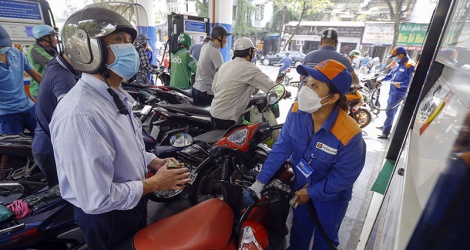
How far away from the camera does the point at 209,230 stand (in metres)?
1.36

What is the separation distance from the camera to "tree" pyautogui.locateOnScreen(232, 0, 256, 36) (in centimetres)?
2258

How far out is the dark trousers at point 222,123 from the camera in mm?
3251

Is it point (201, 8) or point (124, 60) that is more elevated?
point (201, 8)

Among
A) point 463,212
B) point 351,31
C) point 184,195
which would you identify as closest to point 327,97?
point 463,212

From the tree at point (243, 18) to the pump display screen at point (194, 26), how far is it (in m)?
16.0

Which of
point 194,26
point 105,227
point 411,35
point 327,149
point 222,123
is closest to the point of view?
point 105,227

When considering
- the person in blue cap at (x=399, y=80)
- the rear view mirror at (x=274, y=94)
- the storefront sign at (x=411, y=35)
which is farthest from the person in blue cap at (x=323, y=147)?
the storefront sign at (x=411, y=35)

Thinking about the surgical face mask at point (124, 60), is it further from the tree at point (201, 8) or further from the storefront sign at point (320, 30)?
the storefront sign at point (320, 30)

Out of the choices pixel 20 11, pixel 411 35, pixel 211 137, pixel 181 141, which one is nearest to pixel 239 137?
A: pixel 181 141

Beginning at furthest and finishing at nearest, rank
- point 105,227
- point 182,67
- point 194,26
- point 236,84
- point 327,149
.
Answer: point 194,26 → point 182,67 → point 236,84 → point 327,149 → point 105,227

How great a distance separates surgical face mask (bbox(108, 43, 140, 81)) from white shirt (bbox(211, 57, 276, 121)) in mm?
1796

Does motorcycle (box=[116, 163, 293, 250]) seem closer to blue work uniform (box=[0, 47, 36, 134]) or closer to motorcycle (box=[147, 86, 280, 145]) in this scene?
motorcycle (box=[147, 86, 280, 145])

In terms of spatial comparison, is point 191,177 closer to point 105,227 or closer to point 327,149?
point 105,227

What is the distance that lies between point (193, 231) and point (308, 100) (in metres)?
1.08
